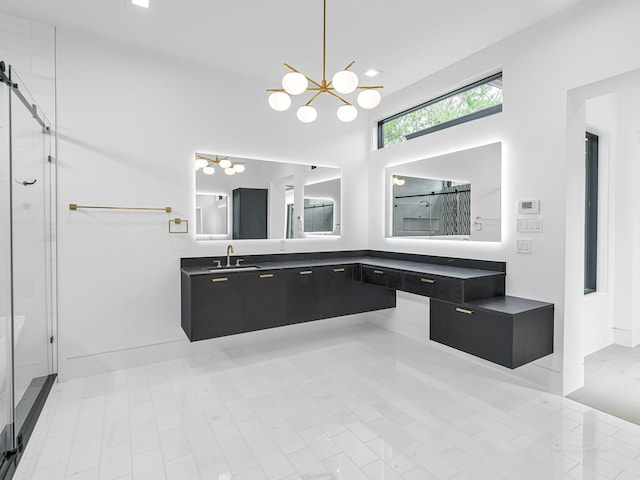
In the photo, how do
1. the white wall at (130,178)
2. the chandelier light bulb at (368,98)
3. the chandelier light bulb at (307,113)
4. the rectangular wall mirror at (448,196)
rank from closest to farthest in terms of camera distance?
the chandelier light bulb at (368,98) → the chandelier light bulb at (307,113) → the white wall at (130,178) → the rectangular wall mirror at (448,196)

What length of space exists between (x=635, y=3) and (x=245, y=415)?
3.80m

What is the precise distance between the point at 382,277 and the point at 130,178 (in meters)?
2.64

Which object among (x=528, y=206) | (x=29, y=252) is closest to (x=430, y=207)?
(x=528, y=206)

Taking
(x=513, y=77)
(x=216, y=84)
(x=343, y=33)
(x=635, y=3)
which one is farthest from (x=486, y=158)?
(x=216, y=84)

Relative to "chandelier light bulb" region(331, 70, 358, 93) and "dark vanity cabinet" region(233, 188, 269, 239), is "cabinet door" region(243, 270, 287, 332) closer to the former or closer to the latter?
"dark vanity cabinet" region(233, 188, 269, 239)

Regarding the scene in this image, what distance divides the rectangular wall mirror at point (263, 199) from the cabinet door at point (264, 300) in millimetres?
725

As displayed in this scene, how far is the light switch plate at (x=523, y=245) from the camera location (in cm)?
305

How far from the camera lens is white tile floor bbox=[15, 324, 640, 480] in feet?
6.44

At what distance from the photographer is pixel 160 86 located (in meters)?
3.50

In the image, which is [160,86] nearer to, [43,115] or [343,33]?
[43,115]

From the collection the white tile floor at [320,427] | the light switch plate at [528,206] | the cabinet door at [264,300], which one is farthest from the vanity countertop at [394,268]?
the white tile floor at [320,427]

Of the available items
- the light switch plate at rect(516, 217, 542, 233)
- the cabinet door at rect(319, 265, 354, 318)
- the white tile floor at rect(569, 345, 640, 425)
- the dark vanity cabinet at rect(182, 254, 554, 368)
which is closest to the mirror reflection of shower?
the dark vanity cabinet at rect(182, 254, 554, 368)

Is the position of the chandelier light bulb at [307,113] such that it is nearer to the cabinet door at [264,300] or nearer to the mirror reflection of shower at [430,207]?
the cabinet door at [264,300]

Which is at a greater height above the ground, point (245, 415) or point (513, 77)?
point (513, 77)
